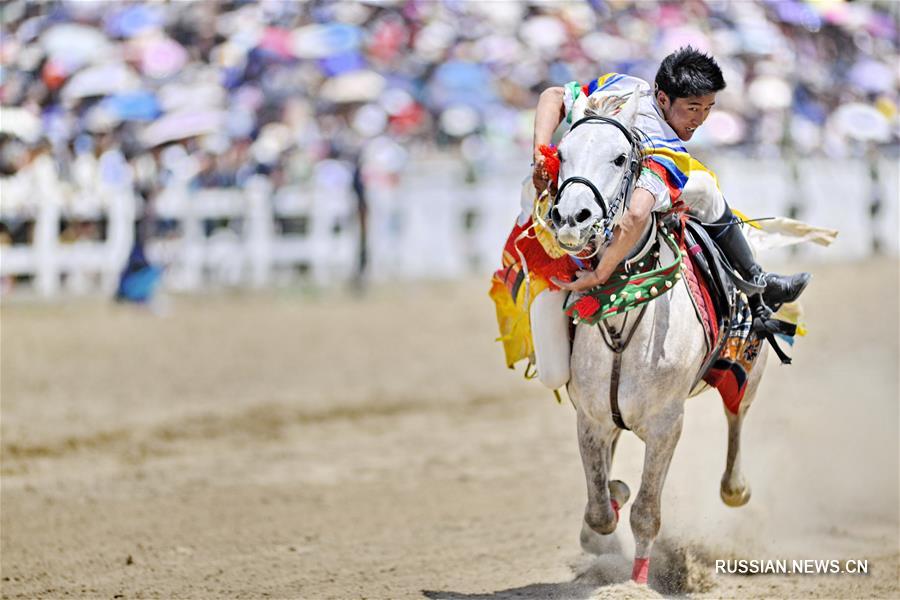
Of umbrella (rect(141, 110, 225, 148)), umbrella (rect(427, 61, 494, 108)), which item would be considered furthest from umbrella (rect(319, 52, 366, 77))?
umbrella (rect(141, 110, 225, 148))

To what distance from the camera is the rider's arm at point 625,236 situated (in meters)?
4.62

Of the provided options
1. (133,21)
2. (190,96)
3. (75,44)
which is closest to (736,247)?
(190,96)

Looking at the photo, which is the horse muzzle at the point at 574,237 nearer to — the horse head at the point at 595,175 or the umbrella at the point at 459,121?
the horse head at the point at 595,175

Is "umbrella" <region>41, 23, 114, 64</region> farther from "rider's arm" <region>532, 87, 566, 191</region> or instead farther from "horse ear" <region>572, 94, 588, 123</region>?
"horse ear" <region>572, 94, 588, 123</region>

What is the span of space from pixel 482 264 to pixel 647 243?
12863mm

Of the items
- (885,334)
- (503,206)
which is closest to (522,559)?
(885,334)

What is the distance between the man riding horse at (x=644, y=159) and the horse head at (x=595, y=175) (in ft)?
0.33

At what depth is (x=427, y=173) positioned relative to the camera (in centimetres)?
1742

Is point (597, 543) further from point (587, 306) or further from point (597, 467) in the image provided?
point (587, 306)

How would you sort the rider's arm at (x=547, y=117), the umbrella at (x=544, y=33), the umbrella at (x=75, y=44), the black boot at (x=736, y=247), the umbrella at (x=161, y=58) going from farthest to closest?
the umbrella at (x=544, y=33) → the umbrella at (x=161, y=58) → the umbrella at (x=75, y=44) → the black boot at (x=736, y=247) → the rider's arm at (x=547, y=117)

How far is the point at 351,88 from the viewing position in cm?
1727

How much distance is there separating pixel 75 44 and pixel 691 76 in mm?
13322

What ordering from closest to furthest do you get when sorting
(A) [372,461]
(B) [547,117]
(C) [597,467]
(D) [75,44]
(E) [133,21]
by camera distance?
(B) [547,117] → (C) [597,467] → (A) [372,461] → (D) [75,44] → (E) [133,21]

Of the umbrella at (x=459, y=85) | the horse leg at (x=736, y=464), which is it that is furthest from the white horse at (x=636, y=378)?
the umbrella at (x=459, y=85)
